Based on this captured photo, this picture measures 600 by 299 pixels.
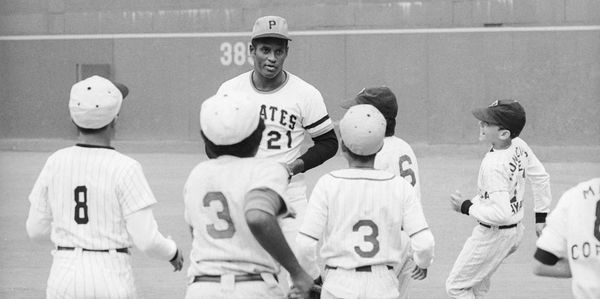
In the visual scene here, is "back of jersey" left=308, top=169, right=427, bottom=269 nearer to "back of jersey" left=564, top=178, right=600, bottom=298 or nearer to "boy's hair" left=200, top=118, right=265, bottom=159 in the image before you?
"boy's hair" left=200, top=118, right=265, bottom=159

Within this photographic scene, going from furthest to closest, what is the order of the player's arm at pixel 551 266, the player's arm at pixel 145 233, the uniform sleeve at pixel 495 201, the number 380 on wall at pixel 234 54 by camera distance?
the number 380 on wall at pixel 234 54, the uniform sleeve at pixel 495 201, the player's arm at pixel 145 233, the player's arm at pixel 551 266

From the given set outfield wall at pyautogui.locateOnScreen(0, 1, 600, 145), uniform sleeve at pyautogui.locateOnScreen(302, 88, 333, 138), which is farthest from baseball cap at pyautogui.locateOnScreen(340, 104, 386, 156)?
outfield wall at pyautogui.locateOnScreen(0, 1, 600, 145)

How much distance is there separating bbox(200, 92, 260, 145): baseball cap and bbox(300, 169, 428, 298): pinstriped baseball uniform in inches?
30.5

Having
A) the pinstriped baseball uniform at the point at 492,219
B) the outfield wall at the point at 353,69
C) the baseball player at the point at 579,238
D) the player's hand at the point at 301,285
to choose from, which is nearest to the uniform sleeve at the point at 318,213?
the player's hand at the point at 301,285

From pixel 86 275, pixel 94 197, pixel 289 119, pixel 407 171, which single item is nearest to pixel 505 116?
pixel 407 171

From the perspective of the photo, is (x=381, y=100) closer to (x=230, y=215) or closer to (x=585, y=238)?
(x=230, y=215)

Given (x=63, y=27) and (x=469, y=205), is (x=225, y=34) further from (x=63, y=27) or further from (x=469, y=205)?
(x=469, y=205)

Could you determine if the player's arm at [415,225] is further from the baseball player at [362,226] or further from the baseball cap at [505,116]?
the baseball cap at [505,116]

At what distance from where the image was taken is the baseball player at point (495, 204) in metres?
7.79

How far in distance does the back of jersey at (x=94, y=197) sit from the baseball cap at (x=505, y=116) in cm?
331

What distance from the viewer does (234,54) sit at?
2453cm

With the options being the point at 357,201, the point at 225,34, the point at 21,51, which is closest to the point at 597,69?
the point at 225,34

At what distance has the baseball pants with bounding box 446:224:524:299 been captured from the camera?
7.96 m

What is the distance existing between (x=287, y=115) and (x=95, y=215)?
8.24 feet
